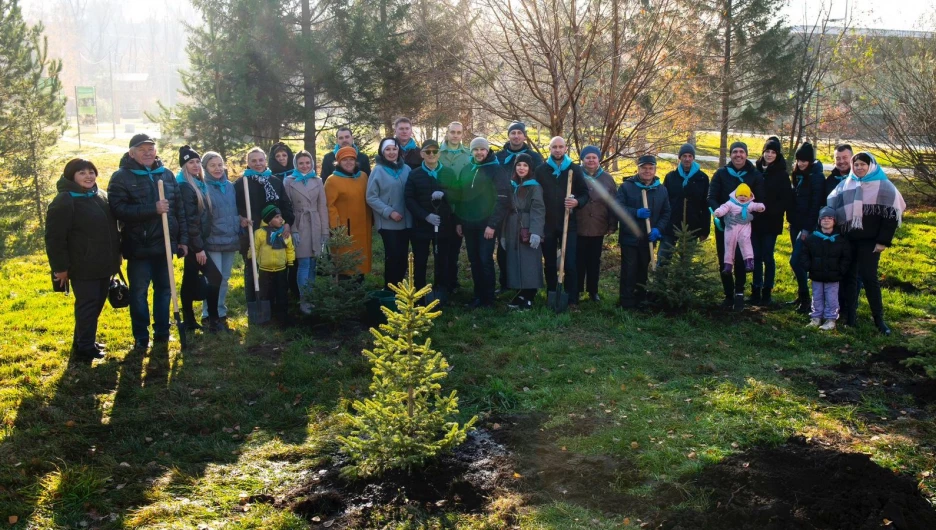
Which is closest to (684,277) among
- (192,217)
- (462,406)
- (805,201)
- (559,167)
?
(805,201)

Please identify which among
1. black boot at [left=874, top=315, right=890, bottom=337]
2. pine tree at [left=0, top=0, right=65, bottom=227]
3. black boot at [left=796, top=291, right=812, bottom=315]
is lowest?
black boot at [left=874, top=315, right=890, bottom=337]

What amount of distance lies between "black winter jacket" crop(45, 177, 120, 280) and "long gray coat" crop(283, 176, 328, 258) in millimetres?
2151

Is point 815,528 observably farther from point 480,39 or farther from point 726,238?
point 480,39

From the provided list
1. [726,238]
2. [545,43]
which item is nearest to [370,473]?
[726,238]

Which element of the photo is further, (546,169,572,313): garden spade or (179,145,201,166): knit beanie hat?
(546,169,572,313): garden spade

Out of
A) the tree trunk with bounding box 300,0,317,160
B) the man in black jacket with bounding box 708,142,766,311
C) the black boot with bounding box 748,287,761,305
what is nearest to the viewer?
the man in black jacket with bounding box 708,142,766,311

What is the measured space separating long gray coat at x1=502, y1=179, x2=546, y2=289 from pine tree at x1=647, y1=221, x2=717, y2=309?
1440 millimetres

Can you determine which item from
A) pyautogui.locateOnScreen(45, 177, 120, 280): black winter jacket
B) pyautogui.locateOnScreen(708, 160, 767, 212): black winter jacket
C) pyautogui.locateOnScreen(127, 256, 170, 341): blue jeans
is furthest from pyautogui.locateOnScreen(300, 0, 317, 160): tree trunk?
pyautogui.locateOnScreen(708, 160, 767, 212): black winter jacket

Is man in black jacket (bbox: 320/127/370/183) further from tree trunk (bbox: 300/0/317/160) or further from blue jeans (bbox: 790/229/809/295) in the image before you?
tree trunk (bbox: 300/0/317/160)

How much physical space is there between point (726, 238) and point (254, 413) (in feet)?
19.6

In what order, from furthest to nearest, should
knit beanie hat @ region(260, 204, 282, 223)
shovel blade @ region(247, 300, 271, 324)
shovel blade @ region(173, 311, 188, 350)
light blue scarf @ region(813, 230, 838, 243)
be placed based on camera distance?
shovel blade @ region(247, 300, 271, 324)
knit beanie hat @ region(260, 204, 282, 223)
light blue scarf @ region(813, 230, 838, 243)
shovel blade @ region(173, 311, 188, 350)

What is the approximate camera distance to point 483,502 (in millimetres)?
4492

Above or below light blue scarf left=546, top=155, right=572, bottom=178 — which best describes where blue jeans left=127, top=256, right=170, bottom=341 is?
below

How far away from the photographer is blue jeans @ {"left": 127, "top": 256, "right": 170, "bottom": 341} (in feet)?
24.4
